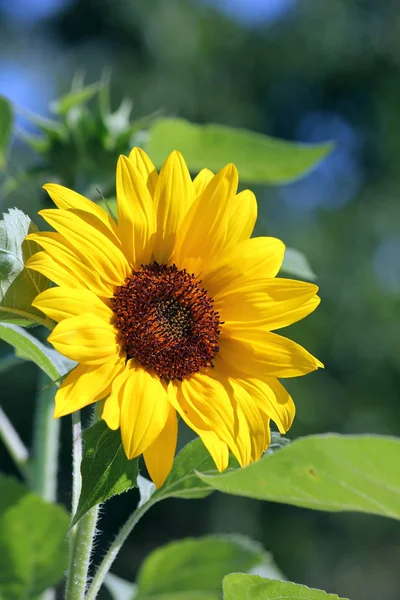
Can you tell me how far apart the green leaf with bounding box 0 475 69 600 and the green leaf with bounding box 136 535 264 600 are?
0.23 meters

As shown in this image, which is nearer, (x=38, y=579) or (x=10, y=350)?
(x=38, y=579)

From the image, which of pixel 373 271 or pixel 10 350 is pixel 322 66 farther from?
pixel 10 350

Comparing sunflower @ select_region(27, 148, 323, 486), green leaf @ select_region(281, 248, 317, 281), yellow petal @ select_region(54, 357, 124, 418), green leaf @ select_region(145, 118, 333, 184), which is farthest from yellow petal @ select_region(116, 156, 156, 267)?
green leaf @ select_region(145, 118, 333, 184)

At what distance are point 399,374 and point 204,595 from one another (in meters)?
6.39

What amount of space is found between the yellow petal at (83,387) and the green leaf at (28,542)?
9.0 inches

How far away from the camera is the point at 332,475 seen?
38cm

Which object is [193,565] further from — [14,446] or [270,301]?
[270,301]

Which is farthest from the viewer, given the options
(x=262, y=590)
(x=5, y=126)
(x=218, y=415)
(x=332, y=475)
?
(x=5, y=126)

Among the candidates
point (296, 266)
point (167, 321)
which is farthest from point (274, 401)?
point (296, 266)

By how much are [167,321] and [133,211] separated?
0.12 metres

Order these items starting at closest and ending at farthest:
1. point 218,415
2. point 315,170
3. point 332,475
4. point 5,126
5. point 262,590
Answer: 1. point 332,475
2. point 262,590
3. point 218,415
4. point 5,126
5. point 315,170

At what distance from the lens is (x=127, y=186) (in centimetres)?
62

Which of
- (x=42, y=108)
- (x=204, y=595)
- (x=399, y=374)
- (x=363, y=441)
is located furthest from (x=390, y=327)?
(x=363, y=441)

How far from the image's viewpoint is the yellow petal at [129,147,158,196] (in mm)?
631
